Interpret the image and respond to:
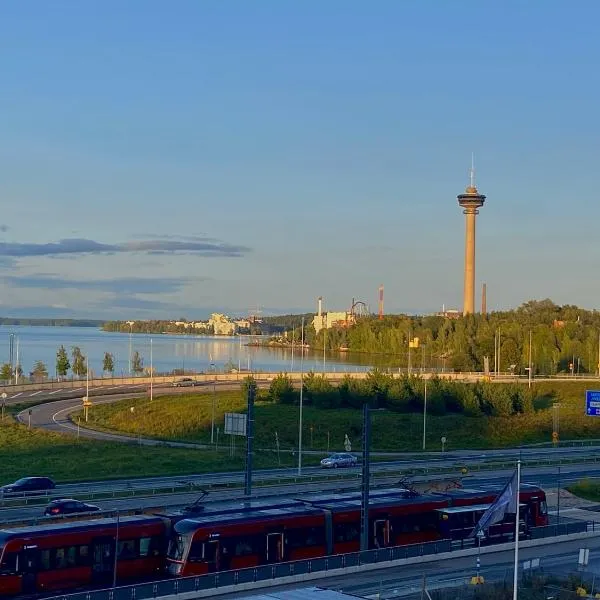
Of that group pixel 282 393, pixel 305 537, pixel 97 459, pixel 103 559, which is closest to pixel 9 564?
pixel 103 559

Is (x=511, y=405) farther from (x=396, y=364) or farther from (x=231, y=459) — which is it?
(x=396, y=364)

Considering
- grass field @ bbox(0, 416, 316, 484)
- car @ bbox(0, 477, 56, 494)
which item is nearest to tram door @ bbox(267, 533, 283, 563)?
car @ bbox(0, 477, 56, 494)

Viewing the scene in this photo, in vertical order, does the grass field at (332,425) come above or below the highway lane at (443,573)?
above

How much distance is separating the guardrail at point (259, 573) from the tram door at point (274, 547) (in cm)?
142

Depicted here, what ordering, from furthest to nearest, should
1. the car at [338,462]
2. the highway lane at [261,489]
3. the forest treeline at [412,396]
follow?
the forest treeline at [412,396], the car at [338,462], the highway lane at [261,489]

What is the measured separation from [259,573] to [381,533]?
664 centimetres

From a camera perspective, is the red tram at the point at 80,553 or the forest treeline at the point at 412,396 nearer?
the red tram at the point at 80,553

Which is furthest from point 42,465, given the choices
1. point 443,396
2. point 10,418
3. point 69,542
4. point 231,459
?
point 443,396

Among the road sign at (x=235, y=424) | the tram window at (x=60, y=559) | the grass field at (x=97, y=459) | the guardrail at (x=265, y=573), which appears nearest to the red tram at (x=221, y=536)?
the tram window at (x=60, y=559)

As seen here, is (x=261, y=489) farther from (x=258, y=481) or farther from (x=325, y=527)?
(x=325, y=527)

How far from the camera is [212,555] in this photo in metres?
29.3

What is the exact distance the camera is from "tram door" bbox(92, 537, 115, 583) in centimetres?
2789

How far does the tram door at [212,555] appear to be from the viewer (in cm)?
2919

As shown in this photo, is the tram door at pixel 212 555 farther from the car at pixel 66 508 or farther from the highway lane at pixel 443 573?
the car at pixel 66 508
